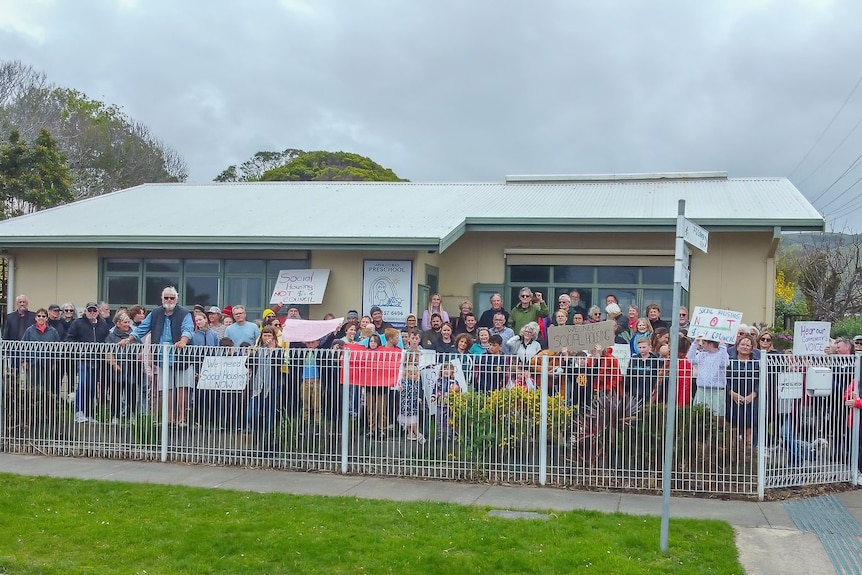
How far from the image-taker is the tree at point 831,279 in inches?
1152

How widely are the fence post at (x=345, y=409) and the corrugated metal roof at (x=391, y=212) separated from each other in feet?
15.2

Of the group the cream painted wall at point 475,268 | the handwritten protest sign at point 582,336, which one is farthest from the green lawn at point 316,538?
the cream painted wall at point 475,268

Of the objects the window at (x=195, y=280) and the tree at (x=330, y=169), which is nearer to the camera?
the window at (x=195, y=280)

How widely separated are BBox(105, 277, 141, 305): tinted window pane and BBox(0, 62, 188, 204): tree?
22.7 m

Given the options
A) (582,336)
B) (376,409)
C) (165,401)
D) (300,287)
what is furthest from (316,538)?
(300,287)

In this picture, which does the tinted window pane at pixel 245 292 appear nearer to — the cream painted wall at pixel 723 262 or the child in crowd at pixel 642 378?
the cream painted wall at pixel 723 262

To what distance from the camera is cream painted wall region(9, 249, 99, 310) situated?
16.8m

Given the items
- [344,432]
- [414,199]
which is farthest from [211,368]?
[414,199]

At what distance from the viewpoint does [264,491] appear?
29.1ft

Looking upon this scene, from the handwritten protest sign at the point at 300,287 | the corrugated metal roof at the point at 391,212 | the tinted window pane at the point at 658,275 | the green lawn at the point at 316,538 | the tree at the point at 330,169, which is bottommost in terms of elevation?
the green lawn at the point at 316,538

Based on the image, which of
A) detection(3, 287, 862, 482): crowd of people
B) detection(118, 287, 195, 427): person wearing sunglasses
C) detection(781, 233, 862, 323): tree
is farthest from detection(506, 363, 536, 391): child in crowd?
detection(781, 233, 862, 323): tree

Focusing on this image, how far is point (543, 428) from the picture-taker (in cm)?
924

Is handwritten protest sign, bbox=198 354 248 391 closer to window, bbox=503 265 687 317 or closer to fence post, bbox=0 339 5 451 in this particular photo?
fence post, bbox=0 339 5 451

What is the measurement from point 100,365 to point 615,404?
6306mm
